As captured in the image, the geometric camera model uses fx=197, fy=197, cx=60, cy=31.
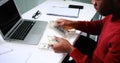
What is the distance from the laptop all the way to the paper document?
0.74 ft

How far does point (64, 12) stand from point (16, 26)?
0.49m

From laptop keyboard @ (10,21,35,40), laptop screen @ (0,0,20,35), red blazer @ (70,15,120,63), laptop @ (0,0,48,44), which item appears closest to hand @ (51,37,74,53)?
red blazer @ (70,15,120,63)

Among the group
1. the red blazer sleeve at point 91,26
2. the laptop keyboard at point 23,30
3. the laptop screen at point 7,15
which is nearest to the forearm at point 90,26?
the red blazer sleeve at point 91,26

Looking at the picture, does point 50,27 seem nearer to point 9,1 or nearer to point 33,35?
point 33,35

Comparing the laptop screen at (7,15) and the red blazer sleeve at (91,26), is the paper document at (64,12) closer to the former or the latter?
the red blazer sleeve at (91,26)

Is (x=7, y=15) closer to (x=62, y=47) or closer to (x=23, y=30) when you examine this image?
(x=23, y=30)

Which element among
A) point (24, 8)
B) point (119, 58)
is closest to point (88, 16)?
point (119, 58)

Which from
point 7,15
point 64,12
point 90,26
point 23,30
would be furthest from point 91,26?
point 7,15

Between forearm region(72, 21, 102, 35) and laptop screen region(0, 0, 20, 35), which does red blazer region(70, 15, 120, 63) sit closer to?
forearm region(72, 21, 102, 35)

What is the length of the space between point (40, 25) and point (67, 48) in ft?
1.42

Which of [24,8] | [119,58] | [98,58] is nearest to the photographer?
[119,58]

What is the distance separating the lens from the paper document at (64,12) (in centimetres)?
171

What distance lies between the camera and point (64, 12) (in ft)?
5.79

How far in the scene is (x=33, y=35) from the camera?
4.46 ft
